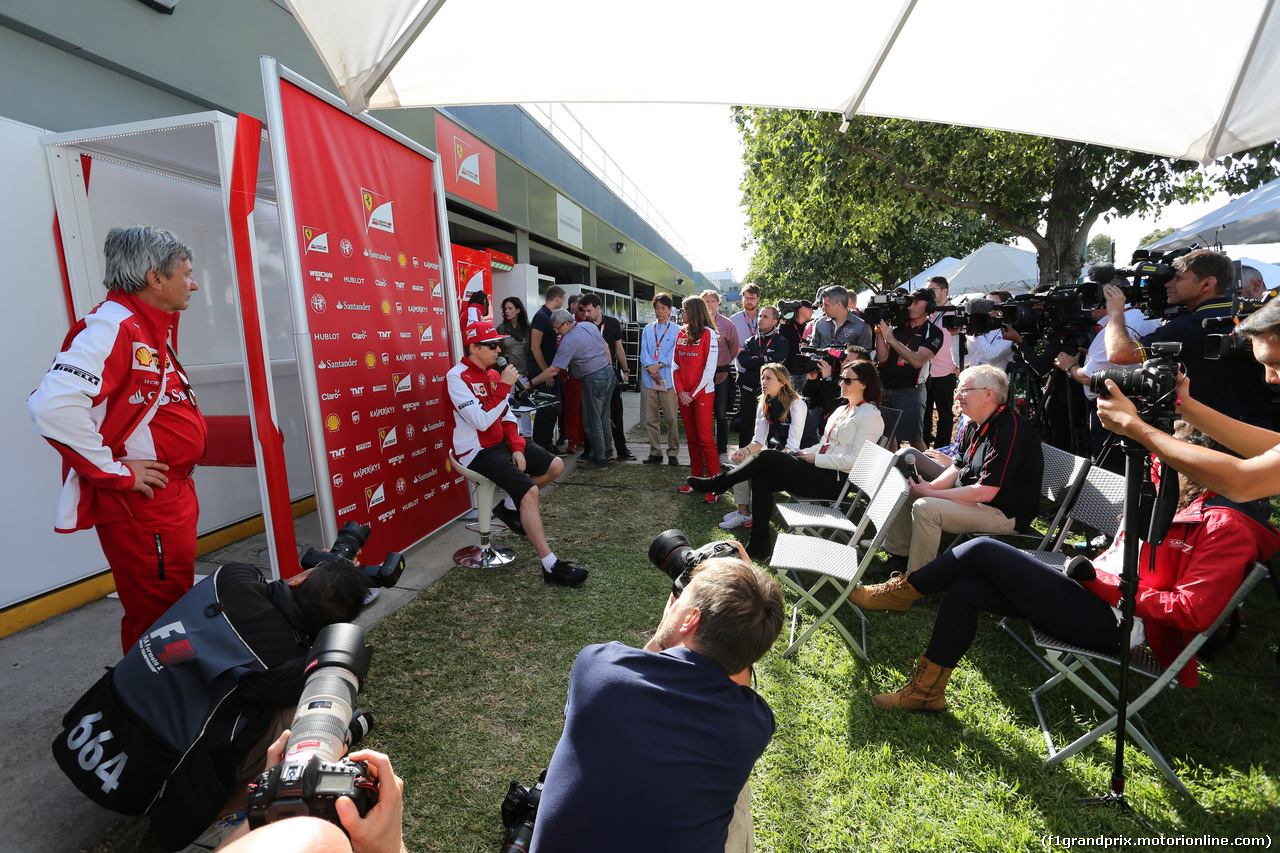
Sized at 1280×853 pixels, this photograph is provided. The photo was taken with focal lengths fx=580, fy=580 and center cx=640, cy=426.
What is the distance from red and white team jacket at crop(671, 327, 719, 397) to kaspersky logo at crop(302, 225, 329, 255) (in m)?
3.21

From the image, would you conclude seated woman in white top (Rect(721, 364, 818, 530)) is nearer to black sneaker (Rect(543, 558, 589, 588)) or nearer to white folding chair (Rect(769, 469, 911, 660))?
white folding chair (Rect(769, 469, 911, 660))

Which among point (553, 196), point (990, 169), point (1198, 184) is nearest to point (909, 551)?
point (990, 169)

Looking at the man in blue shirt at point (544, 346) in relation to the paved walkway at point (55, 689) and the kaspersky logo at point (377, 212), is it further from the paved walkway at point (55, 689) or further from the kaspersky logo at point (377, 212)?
the paved walkway at point (55, 689)

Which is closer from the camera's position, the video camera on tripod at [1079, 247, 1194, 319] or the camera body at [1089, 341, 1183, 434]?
the camera body at [1089, 341, 1183, 434]

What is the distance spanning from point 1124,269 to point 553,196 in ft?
34.4

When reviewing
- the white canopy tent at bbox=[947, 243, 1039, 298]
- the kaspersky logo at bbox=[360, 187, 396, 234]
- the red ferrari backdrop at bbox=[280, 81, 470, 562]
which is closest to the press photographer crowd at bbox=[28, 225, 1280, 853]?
the red ferrari backdrop at bbox=[280, 81, 470, 562]

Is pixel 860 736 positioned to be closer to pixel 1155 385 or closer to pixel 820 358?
pixel 1155 385

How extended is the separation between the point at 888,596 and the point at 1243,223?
584cm

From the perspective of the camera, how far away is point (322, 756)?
0.81 metres

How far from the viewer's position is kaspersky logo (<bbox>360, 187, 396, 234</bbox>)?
362 cm

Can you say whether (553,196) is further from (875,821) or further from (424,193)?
(875,821)

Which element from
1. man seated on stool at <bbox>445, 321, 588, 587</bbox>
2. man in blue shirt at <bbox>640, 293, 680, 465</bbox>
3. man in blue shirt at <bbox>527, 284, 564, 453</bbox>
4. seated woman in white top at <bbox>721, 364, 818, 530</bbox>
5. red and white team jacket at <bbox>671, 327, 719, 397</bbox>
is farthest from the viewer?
man in blue shirt at <bbox>527, 284, 564, 453</bbox>

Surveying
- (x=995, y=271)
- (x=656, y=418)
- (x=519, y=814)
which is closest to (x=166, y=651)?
(x=519, y=814)

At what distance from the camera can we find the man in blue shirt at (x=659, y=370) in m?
6.51
